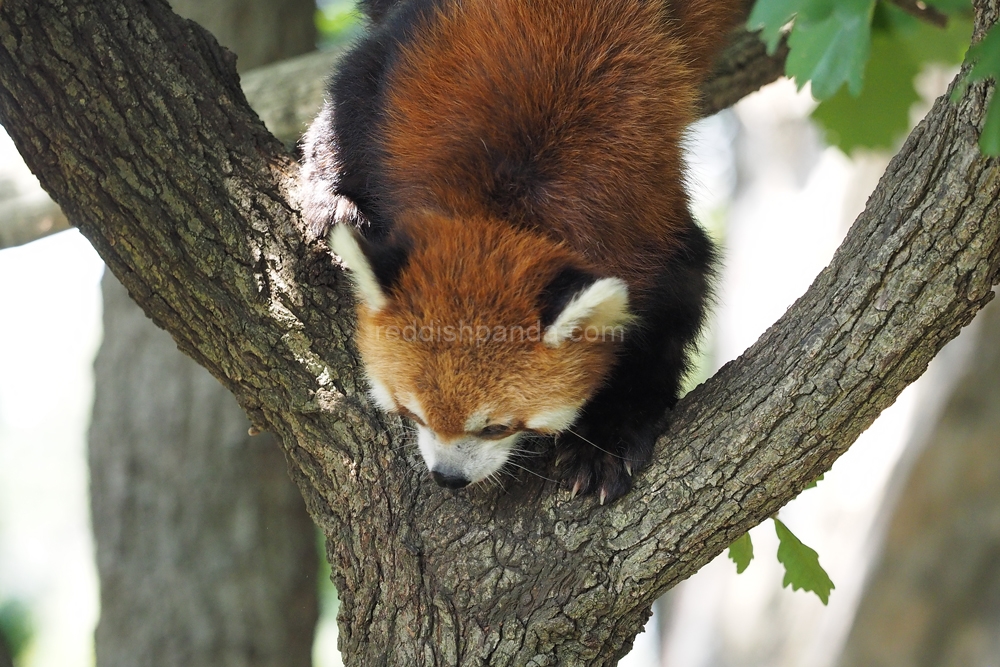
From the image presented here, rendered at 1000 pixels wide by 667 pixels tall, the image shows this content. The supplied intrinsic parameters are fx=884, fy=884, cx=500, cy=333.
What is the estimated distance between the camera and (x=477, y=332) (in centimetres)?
273

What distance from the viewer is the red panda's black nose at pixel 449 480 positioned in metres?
2.83

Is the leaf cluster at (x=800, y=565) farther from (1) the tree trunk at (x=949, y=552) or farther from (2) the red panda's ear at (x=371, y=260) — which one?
Result: (1) the tree trunk at (x=949, y=552)

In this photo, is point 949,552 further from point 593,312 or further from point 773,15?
point 773,15

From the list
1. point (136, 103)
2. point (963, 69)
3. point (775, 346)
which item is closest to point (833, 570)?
point (775, 346)

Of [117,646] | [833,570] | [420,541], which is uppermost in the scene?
[420,541]

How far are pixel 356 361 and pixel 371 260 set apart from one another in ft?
1.49

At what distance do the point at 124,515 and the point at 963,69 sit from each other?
4.21m

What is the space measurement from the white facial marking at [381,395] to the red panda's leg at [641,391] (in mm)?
589

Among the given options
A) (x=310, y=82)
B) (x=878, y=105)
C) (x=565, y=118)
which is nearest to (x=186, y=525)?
(x=310, y=82)

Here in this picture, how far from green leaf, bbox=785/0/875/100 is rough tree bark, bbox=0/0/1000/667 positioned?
64 cm

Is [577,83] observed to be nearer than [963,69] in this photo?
No

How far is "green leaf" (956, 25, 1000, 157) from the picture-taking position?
1.61 m

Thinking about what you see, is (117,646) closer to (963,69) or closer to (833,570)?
(963,69)

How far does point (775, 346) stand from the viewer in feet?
8.57
